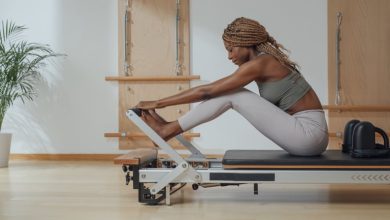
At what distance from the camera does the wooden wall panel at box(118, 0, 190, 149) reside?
529cm

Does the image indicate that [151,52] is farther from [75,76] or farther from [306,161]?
[306,161]

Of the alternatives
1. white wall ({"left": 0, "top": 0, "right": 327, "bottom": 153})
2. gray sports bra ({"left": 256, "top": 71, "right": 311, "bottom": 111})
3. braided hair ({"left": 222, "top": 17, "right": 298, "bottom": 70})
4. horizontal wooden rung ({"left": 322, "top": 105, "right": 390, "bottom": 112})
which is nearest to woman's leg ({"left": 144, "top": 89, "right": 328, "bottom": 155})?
gray sports bra ({"left": 256, "top": 71, "right": 311, "bottom": 111})

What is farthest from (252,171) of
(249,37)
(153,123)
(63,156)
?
(63,156)

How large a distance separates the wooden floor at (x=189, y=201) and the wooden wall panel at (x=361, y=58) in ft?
5.88

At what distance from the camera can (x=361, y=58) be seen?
511 centimetres

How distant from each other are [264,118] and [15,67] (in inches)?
117

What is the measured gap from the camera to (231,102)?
2.69 meters

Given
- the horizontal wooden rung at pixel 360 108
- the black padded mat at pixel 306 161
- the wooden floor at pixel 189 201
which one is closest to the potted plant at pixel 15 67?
the wooden floor at pixel 189 201

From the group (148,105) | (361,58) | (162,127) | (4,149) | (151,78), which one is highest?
(361,58)

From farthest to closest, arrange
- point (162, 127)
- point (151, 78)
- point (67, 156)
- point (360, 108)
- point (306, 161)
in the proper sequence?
point (67, 156), point (151, 78), point (360, 108), point (162, 127), point (306, 161)

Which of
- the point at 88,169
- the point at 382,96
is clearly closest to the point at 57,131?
the point at 88,169

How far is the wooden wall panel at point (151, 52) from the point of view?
5289 mm

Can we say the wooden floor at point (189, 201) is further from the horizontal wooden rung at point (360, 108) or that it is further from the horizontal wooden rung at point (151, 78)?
the horizontal wooden rung at point (360, 108)

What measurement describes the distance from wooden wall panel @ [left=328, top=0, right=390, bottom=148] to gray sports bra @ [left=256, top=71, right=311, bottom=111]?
248 cm
